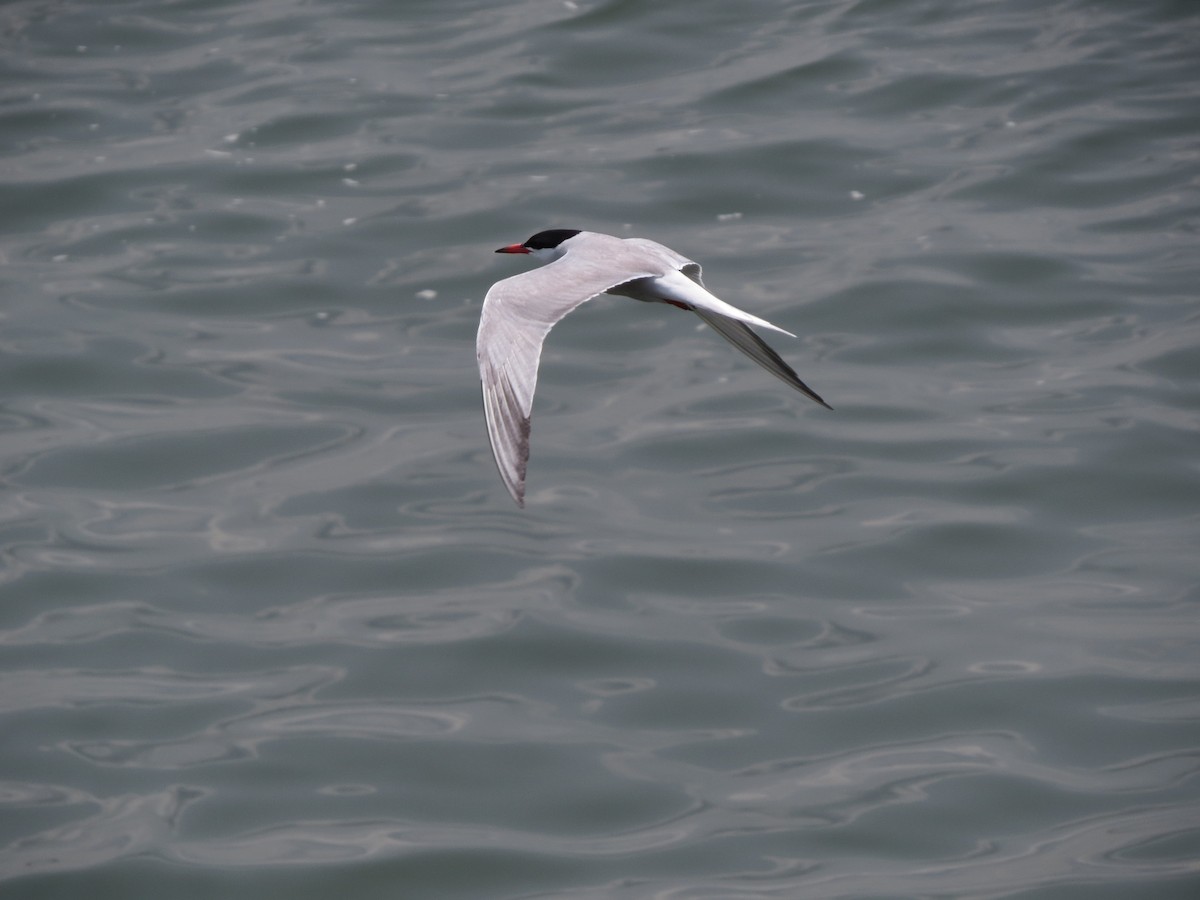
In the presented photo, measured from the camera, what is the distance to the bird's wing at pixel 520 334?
15.9 feet

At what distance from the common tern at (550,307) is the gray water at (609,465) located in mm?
2155

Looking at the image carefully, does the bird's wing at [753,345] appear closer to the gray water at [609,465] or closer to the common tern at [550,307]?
the common tern at [550,307]

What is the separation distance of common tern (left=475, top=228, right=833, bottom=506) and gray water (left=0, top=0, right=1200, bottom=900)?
2155 mm

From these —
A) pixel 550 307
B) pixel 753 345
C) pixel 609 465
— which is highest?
pixel 550 307

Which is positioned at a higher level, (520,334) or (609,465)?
(520,334)

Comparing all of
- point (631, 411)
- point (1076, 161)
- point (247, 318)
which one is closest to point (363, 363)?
point (247, 318)

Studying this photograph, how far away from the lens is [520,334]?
5.39 m

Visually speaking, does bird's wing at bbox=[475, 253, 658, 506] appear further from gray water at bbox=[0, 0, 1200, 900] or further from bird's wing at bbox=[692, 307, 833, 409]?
gray water at bbox=[0, 0, 1200, 900]

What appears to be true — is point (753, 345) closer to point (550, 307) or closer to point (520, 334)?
point (550, 307)

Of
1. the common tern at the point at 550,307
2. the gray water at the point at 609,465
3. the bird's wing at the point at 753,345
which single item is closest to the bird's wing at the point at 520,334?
the common tern at the point at 550,307

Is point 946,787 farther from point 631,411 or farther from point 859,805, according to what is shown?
point 631,411

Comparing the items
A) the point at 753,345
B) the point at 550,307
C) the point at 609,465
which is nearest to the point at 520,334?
the point at 550,307

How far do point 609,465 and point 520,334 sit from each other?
13.8ft

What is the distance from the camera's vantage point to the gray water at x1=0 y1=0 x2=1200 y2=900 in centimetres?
725
